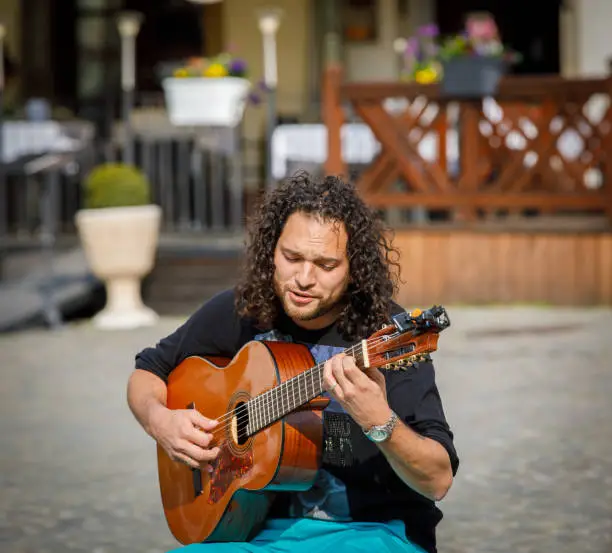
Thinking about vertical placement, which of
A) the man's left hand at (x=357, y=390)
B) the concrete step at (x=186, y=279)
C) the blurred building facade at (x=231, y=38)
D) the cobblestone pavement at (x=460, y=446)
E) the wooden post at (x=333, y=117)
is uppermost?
the blurred building facade at (x=231, y=38)

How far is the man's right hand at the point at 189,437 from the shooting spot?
3.10 m

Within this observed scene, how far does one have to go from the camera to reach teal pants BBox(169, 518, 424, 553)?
112 inches

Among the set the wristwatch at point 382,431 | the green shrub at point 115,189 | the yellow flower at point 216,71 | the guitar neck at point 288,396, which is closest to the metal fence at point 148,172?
the yellow flower at point 216,71

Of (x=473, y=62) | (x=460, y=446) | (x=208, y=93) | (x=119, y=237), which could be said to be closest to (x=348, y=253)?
(x=460, y=446)

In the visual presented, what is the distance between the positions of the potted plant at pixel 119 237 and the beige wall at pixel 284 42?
5799mm

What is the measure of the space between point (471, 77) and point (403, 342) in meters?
9.05

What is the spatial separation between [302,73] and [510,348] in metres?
8.34

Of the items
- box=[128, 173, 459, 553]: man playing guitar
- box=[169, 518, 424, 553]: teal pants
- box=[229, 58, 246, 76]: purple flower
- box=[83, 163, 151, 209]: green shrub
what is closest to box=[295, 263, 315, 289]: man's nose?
box=[128, 173, 459, 553]: man playing guitar

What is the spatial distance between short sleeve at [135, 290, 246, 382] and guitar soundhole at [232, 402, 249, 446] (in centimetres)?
19

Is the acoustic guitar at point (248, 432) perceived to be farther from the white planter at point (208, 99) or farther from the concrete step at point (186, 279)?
the white planter at point (208, 99)

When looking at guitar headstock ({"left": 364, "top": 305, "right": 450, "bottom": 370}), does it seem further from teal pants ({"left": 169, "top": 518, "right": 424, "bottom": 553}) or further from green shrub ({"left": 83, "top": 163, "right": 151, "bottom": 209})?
green shrub ({"left": 83, "top": 163, "right": 151, "bottom": 209})

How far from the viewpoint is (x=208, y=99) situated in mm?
13305

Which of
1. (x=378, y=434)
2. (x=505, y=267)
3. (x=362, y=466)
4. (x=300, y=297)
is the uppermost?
(x=300, y=297)

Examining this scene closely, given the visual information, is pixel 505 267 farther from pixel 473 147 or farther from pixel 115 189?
pixel 115 189
